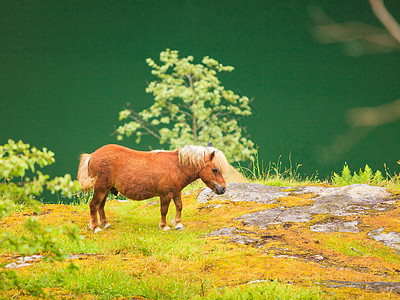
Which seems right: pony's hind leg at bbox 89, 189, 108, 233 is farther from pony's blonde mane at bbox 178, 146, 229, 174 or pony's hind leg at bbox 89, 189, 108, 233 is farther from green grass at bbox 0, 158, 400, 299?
pony's blonde mane at bbox 178, 146, 229, 174

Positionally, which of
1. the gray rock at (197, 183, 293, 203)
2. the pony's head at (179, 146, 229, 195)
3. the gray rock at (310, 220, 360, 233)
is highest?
the pony's head at (179, 146, 229, 195)

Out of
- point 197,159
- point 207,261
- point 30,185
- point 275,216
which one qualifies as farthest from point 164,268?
point 275,216

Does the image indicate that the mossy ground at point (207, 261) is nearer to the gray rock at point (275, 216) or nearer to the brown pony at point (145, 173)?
the gray rock at point (275, 216)

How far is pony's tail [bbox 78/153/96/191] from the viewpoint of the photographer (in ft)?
23.2

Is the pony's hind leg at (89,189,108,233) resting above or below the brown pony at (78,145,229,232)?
below

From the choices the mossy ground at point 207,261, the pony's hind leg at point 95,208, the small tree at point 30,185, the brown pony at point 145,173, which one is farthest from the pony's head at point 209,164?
the small tree at point 30,185

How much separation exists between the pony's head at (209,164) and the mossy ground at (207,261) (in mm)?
746

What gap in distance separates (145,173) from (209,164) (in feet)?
3.59

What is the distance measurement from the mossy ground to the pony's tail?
0.74 metres

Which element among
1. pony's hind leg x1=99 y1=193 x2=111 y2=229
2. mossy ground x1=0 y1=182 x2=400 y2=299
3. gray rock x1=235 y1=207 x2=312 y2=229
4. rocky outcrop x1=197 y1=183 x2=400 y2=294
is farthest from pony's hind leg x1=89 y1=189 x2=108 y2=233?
gray rock x1=235 y1=207 x2=312 y2=229

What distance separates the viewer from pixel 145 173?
23.4 ft

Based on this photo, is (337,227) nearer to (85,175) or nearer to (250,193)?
(250,193)

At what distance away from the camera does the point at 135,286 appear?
13.5 ft

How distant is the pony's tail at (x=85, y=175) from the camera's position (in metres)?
7.07
